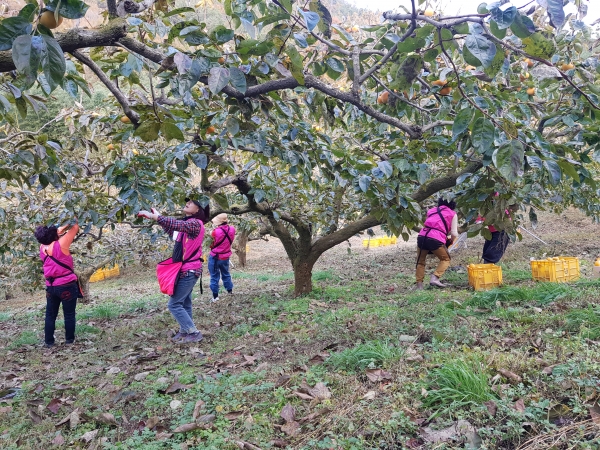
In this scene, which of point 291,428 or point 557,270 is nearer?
point 291,428

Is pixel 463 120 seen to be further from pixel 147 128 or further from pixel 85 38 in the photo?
pixel 85 38

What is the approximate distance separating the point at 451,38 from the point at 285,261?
13.3 m

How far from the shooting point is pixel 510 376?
8.00 ft

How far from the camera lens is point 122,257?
9008 mm

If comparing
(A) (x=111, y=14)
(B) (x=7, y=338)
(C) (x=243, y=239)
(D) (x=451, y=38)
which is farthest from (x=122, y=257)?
(D) (x=451, y=38)

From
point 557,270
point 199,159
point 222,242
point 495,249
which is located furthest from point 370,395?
point 222,242

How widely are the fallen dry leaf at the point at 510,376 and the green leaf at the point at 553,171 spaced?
3.81 ft

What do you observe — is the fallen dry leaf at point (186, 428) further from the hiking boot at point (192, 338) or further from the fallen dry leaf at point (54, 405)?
the hiking boot at point (192, 338)

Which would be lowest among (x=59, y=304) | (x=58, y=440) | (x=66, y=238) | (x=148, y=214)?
(x=58, y=440)

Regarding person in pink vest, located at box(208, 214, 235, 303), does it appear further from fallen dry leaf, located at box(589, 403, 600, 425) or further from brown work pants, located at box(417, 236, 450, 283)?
fallen dry leaf, located at box(589, 403, 600, 425)

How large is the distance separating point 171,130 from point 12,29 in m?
0.80

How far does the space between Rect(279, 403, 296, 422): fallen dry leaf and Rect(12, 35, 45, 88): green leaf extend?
2039 millimetres

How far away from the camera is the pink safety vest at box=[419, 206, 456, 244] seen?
5773mm

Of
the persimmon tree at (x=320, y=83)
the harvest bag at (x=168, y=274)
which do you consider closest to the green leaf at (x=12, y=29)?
the persimmon tree at (x=320, y=83)
